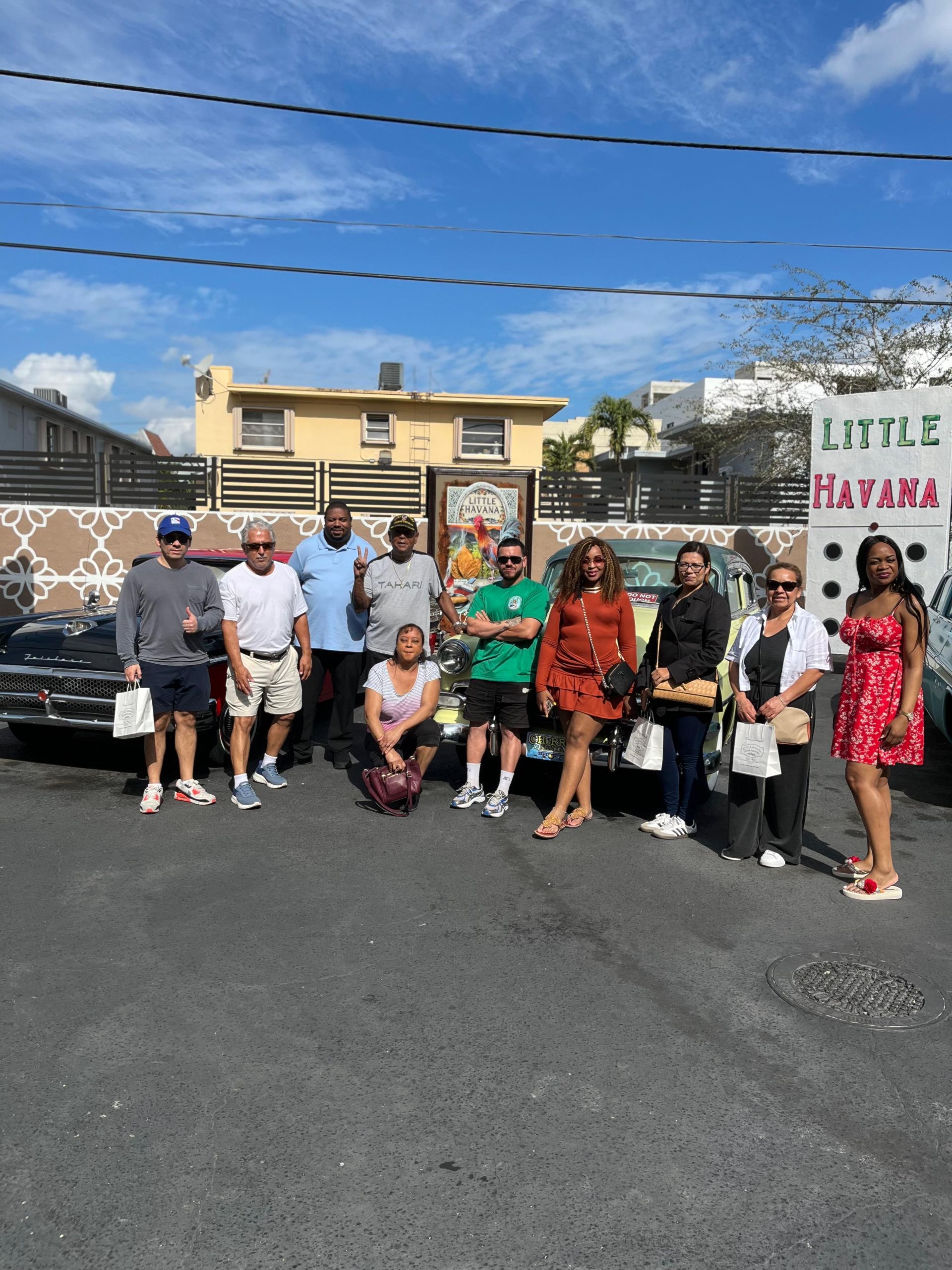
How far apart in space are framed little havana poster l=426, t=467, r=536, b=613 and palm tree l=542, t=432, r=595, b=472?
25.7 m

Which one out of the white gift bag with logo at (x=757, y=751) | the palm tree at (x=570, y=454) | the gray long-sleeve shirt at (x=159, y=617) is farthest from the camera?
the palm tree at (x=570, y=454)

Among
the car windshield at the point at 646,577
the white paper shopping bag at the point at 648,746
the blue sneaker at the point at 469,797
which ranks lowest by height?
the blue sneaker at the point at 469,797

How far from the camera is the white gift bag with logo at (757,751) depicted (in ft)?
17.3

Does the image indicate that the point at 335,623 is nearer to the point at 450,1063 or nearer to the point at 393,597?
the point at 393,597

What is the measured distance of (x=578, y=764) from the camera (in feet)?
19.6

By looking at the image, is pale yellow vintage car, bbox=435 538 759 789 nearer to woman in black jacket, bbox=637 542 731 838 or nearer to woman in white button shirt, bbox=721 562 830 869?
woman in black jacket, bbox=637 542 731 838

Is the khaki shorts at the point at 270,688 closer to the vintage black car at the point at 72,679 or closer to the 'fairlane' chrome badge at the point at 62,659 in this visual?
the vintage black car at the point at 72,679

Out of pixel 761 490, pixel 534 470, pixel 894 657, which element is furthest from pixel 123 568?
pixel 894 657

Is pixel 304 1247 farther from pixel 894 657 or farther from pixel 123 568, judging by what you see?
pixel 123 568

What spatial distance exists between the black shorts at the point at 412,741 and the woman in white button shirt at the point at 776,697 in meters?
1.98

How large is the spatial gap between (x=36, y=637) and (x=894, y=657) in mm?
5679

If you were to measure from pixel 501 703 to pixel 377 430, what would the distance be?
62.9 ft

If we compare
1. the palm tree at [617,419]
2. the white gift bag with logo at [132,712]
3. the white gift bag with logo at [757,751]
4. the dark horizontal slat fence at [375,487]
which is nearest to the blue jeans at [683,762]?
the white gift bag with logo at [757,751]

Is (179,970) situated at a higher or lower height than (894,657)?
lower
